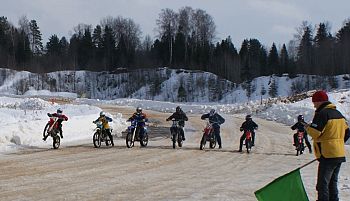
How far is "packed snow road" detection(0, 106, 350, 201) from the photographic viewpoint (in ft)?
32.9

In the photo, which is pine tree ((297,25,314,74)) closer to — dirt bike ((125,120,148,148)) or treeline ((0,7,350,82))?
treeline ((0,7,350,82))

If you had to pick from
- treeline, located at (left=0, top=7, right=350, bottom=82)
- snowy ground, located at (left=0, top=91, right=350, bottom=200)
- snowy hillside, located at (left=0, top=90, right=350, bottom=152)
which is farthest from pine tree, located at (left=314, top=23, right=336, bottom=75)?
snowy ground, located at (left=0, top=91, right=350, bottom=200)

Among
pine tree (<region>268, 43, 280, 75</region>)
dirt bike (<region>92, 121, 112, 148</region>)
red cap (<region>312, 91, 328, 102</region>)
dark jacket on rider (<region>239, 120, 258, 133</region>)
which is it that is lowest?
dirt bike (<region>92, 121, 112, 148</region>)

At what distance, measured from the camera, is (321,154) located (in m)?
7.70

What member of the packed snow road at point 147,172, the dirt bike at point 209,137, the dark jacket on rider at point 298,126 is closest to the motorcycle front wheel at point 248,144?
the packed snow road at point 147,172

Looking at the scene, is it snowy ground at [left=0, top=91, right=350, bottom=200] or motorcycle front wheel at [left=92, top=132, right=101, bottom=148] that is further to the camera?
motorcycle front wheel at [left=92, top=132, right=101, bottom=148]

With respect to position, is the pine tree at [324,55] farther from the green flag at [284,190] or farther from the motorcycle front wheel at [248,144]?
the green flag at [284,190]

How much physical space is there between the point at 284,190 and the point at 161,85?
76719mm

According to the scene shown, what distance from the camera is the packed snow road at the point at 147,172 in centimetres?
1002

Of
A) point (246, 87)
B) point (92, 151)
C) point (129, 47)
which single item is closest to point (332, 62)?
point (246, 87)

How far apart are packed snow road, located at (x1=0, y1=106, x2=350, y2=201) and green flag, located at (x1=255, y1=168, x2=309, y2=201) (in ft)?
8.22

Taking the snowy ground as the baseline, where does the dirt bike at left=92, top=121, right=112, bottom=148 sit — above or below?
above

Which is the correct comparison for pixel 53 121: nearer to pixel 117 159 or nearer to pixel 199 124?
pixel 117 159

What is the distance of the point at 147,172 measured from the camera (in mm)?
13062
